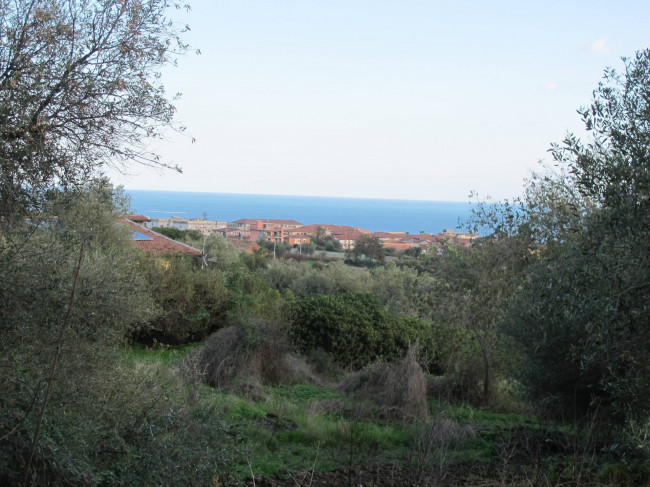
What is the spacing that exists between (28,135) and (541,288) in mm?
4939

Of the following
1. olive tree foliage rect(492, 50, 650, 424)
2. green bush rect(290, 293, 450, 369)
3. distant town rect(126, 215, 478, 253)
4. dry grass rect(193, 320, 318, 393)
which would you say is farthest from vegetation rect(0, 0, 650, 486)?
distant town rect(126, 215, 478, 253)

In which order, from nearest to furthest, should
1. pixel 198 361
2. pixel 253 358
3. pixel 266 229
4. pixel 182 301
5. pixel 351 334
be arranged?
pixel 198 361 < pixel 253 358 < pixel 351 334 < pixel 182 301 < pixel 266 229

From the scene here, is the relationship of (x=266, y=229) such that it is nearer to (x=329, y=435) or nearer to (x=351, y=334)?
(x=351, y=334)

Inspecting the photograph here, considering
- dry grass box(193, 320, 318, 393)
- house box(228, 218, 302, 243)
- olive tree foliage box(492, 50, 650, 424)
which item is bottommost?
dry grass box(193, 320, 318, 393)

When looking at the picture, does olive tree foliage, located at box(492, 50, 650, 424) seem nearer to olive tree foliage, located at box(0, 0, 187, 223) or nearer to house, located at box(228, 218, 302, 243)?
olive tree foliage, located at box(0, 0, 187, 223)

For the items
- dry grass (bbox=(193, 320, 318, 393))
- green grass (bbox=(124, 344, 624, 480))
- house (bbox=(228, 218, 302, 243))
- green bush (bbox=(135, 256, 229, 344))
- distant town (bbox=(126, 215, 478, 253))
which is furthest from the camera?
house (bbox=(228, 218, 302, 243))

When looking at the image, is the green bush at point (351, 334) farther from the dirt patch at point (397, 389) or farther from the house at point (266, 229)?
the house at point (266, 229)

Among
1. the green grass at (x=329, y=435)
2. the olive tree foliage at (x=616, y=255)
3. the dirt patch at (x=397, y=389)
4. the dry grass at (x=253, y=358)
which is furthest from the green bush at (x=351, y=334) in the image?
the olive tree foliage at (x=616, y=255)

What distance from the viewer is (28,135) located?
5.15 m

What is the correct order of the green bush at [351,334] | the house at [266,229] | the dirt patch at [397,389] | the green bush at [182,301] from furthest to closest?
the house at [266,229]
the green bush at [182,301]
the green bush at [351,334]
the dirt patch at [397,389]

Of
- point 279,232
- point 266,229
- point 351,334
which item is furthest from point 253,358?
point 266,229

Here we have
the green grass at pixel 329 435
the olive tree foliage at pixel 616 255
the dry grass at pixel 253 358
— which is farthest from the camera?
the dry grass at pixel 253 358

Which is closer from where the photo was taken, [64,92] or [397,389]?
[64,92]

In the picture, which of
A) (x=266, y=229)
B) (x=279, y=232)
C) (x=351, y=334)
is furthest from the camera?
(x=266, y=229)
